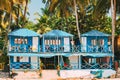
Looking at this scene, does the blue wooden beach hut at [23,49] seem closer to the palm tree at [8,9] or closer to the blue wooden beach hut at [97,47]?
the palm tree at [8,9]

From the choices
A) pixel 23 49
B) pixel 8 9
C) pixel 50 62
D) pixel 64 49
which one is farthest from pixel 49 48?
pixel 8 9

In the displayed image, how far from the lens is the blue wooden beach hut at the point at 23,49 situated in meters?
46.2

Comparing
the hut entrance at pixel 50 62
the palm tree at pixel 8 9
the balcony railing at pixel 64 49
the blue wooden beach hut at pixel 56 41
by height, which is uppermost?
the palm tree at pixel 8 9

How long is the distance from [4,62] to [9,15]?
326 inches

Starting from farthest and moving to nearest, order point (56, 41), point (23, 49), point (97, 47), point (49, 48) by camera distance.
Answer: point (56, 41), point (97, 47), point (49, 48), point (23, 49)

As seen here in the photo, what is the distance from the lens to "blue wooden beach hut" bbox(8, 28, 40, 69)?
152ft

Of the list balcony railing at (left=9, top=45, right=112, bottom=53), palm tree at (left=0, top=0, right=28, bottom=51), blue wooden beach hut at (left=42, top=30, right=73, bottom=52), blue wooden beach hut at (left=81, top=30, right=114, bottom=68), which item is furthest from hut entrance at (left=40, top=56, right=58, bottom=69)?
palm tree at (left=0, top=0, right=28, bottom=51)

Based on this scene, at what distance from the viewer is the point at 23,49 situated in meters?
46.5

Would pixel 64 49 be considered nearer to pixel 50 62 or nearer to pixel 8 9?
pixel 50 62

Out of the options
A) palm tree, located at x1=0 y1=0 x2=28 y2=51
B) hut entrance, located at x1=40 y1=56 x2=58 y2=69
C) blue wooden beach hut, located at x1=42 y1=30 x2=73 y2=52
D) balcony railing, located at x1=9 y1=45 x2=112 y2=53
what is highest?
palm tree, located at x1=0 y1=0 x2=28 y2=51

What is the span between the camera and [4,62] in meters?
50.5

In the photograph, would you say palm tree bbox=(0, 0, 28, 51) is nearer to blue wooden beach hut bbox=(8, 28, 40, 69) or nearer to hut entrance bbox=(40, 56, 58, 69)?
blue wooden beach hut bbox=(8, 28, 40, 69)

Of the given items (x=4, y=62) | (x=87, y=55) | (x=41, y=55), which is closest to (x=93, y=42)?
(x=87, y=55)

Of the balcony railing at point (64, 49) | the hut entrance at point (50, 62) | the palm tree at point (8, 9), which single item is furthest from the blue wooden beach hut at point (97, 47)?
the palm tree at point (8, 9)
